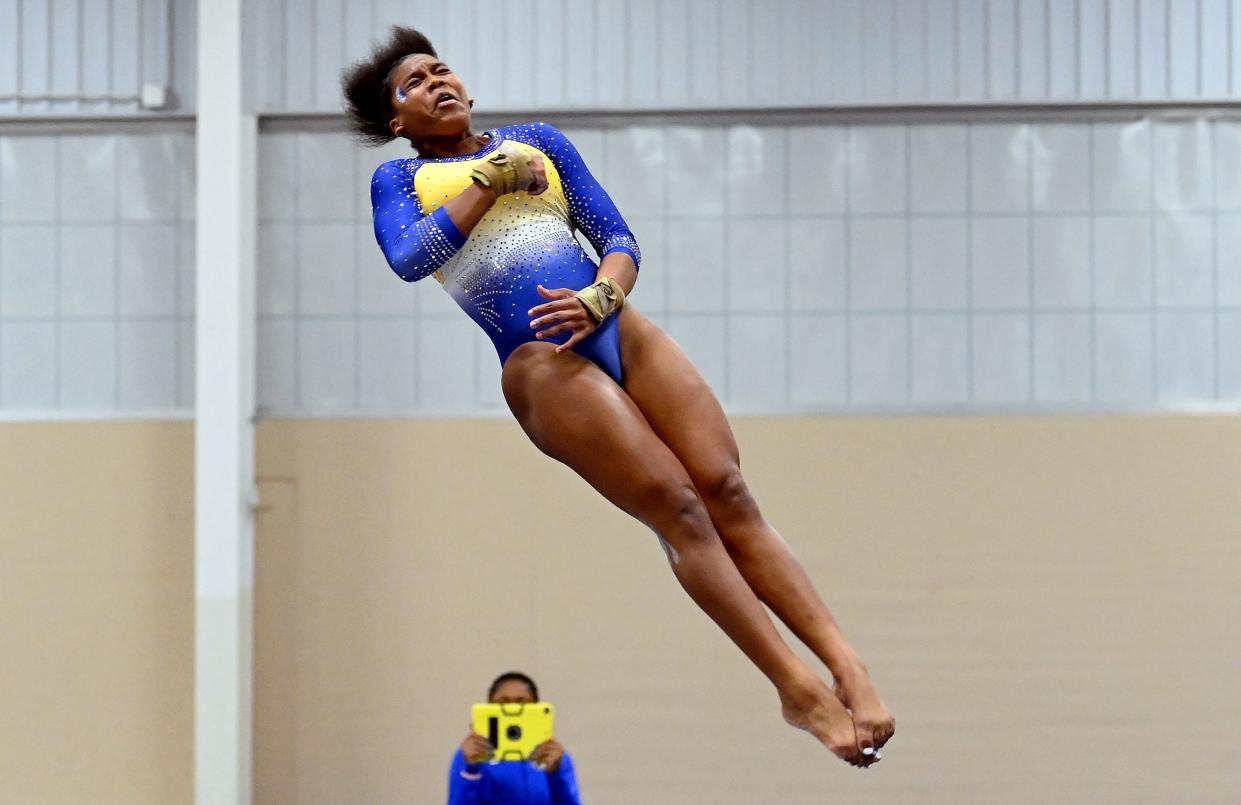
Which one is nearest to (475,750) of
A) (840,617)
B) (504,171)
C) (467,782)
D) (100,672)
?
(467,782)

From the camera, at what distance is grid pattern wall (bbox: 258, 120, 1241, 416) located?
6.43 m

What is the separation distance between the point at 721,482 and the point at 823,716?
0.45 meters

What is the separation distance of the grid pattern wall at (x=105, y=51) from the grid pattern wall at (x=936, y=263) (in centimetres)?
169

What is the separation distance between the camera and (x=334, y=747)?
6.46 m

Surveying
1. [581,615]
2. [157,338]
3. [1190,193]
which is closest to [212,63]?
[157,338]

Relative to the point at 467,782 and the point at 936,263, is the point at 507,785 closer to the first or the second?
the point at 467,782

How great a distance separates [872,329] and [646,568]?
135 centimetres

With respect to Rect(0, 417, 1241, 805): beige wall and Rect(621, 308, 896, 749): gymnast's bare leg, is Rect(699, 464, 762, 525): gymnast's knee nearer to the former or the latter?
Rect(621, 308, 896, 749): gymnast's bare leg

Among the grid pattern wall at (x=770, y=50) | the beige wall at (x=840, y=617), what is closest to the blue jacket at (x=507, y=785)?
the beige wall at (x=840, y=617)

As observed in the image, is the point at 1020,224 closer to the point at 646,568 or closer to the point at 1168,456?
the point at 1168,456

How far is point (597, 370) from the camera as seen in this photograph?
2791mm

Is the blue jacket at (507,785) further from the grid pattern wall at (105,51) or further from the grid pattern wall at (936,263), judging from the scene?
the grid pattern wall at (105,51)

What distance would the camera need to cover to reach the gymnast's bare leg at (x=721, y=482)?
272cm

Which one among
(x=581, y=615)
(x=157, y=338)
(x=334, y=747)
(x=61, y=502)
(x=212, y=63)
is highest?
(x=212, y=63)
